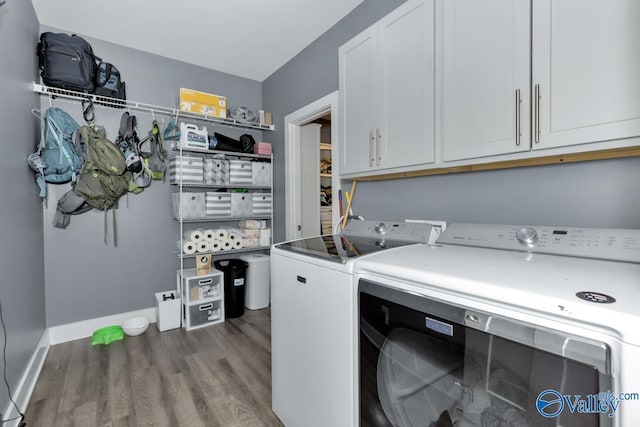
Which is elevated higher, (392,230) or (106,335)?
(392,230)

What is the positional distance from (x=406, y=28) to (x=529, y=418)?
5.34 feet

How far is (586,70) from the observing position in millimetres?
917

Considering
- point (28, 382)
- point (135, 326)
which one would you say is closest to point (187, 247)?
point (135, 326)

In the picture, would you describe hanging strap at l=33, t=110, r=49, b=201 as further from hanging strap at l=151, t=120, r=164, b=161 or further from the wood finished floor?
the wood finished floor

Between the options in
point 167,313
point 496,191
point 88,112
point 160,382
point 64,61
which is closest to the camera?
point 496,191

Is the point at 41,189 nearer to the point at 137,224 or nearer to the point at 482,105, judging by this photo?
the point at 137,224

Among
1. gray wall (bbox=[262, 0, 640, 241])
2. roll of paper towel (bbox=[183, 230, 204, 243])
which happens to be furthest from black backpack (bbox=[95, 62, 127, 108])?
gray wall (bbox=[262, 0, 640, 241])

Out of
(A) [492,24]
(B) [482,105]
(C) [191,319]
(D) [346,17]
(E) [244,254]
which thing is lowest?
(C) [191,319]

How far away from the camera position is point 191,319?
271 cm

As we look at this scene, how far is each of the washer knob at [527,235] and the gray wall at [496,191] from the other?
0.54 ft

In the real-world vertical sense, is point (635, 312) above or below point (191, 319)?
above

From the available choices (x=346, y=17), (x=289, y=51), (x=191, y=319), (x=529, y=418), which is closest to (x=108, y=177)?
(x=191, y=319)

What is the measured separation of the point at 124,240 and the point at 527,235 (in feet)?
10.3

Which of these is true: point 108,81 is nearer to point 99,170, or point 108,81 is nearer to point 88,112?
point 88,112
